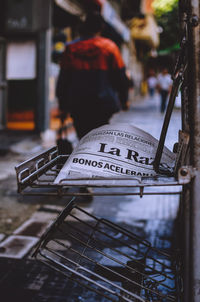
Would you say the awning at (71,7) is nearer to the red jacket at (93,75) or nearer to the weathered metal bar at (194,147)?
the red jacket at (93,75)

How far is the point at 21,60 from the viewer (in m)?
11.0

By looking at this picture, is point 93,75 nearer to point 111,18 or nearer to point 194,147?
point 194,147

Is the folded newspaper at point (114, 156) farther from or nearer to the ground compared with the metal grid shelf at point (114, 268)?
farther from the ground

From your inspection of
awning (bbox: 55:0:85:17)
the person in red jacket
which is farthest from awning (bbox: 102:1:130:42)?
the person in red jacket

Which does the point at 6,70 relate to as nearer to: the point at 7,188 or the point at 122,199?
the point at 7,188

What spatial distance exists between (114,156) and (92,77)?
10.00ft

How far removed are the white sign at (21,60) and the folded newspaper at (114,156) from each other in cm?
934

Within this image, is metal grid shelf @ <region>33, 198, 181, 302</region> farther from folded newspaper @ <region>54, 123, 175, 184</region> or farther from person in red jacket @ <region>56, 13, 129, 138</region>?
person in red jacket @ <region>56, 13, 129, 138</region>

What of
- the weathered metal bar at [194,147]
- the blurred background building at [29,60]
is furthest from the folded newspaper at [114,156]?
the blurred background building at [29,60]

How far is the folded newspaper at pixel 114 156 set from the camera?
1.70 m

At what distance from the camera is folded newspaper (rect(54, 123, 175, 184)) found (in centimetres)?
170

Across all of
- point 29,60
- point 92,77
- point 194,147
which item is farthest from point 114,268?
point 29,60

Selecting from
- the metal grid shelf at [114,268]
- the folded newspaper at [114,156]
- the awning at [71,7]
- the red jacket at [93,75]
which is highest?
the awning at [71,7]

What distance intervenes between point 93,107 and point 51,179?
3062mm
